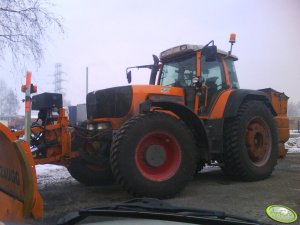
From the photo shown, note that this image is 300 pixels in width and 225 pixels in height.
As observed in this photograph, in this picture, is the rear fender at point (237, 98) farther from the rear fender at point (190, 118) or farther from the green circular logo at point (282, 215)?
the green circular logo at point (282, 215)

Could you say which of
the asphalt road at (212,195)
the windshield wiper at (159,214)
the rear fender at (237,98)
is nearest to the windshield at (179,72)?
the rear fender at (237,98)

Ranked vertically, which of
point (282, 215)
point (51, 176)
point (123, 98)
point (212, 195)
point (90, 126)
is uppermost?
point (123, 98)

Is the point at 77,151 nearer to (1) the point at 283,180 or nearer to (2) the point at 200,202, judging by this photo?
(2) the point at 200,202

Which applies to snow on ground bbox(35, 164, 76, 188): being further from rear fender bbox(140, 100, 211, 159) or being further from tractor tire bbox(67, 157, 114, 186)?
rear fender bbox(140, 100, 211, 159)

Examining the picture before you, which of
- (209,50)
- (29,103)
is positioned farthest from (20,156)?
(209,50)

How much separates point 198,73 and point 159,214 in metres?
5.21

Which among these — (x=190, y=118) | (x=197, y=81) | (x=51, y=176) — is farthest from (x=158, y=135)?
(x=51, y=176)

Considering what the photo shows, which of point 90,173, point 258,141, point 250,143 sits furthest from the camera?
point 258,141

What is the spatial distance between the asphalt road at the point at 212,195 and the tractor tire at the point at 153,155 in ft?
0.92

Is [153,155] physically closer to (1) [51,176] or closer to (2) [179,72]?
(2) [179,72]

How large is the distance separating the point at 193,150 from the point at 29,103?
96.9 inches

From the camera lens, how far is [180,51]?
7762mm

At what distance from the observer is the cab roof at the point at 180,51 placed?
7.59 metres

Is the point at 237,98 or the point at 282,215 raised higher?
the point at 237,98
